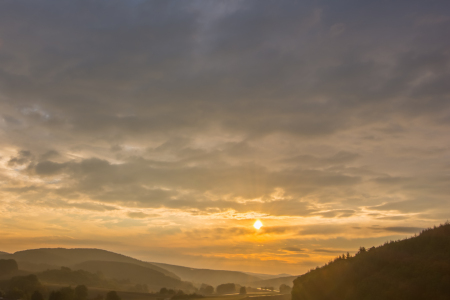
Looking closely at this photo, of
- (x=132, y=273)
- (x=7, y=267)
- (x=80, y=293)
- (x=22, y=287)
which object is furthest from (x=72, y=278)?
(x=132, y=273)

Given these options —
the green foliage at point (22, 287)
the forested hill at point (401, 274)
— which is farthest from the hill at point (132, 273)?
Answer: the forested hill at point (401, 274)

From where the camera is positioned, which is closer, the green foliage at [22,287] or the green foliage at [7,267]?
the green foliage at [22,287]

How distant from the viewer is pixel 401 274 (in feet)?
65.4

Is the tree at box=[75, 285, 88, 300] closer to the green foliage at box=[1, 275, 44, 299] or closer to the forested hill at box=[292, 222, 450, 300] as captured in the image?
the green foliage at box=[1, 275, 44, 299]

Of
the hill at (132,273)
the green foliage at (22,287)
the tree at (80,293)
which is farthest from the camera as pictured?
the hill at (132,273)

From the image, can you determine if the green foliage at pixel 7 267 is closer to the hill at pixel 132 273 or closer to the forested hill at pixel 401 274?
the hill at pixel 132 273

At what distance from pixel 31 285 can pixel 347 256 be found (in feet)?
220

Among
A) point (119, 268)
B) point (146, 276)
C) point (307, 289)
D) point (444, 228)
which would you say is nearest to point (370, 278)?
point (444, 228)

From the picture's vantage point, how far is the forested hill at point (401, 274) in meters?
17.9

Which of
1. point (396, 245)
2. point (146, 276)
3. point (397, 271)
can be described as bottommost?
point (146, 276)

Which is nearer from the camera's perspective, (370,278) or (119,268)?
(370,278)

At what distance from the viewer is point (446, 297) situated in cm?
1675

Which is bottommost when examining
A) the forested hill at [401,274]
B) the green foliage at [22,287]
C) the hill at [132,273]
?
the hill at [132,273]

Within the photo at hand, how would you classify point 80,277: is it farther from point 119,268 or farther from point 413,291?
point 413,291
